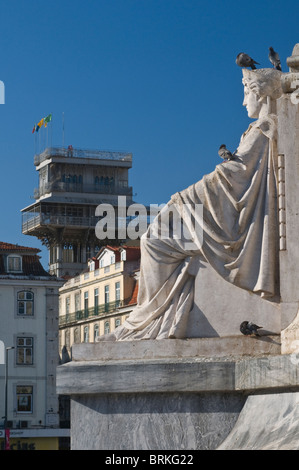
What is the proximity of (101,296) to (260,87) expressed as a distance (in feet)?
284

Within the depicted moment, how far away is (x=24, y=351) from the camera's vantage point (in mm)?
85062

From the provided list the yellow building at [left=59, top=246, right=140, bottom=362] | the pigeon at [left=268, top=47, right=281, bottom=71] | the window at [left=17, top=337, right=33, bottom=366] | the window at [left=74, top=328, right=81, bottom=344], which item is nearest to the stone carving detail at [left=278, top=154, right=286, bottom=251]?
the pigeon at [left=268, top=47, right=281, bottom=71]

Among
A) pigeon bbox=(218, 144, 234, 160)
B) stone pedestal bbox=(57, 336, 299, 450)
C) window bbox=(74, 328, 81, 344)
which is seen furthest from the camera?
window bbox=(74, 328, 81, 344)

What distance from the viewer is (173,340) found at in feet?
56.3

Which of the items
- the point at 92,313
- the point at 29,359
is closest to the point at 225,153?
the point at 29,359

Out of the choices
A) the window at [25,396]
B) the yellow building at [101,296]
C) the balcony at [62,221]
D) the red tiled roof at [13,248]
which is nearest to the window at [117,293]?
the yellow building at [101,296]

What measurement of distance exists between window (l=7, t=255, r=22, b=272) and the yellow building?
8.59 m

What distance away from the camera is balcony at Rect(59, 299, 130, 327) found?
98.6 m

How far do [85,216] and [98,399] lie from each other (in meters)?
146

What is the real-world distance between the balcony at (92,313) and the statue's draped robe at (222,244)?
3079 inches

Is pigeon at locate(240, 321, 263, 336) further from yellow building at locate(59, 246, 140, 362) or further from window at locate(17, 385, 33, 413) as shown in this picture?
yellow building at locate(59, 246, 140, 362)

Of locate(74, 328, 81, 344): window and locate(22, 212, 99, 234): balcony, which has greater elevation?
locate(22, 212, 99, 234): balcony

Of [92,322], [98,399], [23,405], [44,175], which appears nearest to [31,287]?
[23,405]
